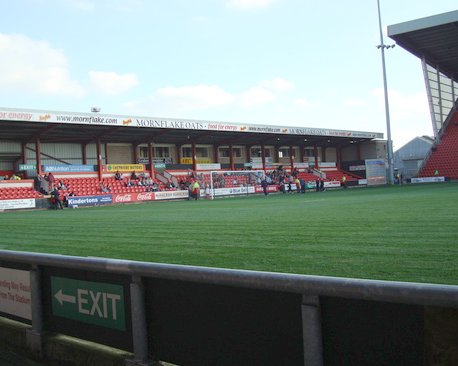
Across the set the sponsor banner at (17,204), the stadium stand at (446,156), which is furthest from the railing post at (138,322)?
the stadium stand at (446,156)

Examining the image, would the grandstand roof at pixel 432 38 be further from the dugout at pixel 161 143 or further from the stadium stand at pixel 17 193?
the stadium stand at pixel 17 193

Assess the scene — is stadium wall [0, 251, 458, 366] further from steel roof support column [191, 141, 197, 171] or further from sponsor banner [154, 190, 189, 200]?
steel roof support column [191, 141, 197, 171]

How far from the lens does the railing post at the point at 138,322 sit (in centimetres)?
365

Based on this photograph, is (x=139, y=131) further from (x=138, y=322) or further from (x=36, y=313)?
(x=138, y=322)

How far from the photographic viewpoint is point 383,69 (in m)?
46.4

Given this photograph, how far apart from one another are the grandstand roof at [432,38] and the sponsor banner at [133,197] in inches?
960

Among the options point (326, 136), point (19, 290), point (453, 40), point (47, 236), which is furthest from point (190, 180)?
point (19, 290)

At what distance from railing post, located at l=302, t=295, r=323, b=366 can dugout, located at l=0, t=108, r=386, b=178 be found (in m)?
33.5

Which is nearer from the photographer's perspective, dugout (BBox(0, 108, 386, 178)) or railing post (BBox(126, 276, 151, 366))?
railing post (BBox(126, 276, 151, 366))

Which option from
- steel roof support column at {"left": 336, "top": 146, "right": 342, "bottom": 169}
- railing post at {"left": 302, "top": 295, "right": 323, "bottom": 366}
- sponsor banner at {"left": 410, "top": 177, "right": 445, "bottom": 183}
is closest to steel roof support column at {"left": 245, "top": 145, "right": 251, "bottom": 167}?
steel roof support column at {"left": 336, "top": 146, "right": 342, "bottom": 169}

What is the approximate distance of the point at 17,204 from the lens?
106 feet

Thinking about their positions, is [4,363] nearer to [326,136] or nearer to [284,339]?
[284,339]

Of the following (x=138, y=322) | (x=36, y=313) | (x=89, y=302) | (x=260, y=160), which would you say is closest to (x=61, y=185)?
(x=260, y=160)

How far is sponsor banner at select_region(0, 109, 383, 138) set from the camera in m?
33.6
